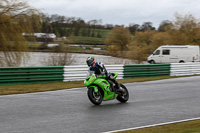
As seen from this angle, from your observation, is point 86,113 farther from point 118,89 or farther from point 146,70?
point 146,70

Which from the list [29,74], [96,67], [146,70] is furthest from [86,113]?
[146,70]

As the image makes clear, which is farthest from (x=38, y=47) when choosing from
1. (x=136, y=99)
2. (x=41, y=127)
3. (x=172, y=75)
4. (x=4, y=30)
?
(x=41, y=127)

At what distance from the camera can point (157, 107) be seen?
31.5ft

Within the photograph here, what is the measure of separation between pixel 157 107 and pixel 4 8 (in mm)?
14825

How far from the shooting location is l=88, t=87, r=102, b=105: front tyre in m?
9.78

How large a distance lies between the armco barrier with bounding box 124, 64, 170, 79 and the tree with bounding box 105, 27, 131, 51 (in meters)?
22.8

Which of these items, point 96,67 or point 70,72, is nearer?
point 96,67

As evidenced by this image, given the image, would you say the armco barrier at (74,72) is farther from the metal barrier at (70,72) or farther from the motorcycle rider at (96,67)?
the motorcycle rider at (96,67)

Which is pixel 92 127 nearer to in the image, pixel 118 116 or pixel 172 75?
pixel 118 116

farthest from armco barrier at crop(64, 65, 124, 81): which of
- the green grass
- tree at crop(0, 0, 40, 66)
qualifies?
the green grass

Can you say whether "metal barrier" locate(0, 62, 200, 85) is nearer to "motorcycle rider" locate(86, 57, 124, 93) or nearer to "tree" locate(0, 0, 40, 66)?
"tree" locate(0, 0, 40, 66)

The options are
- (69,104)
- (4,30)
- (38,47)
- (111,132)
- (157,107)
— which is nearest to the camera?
(111,132)

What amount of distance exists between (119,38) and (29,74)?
111 ft

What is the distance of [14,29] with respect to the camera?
20953 millimetres
